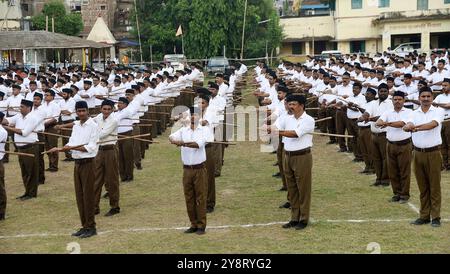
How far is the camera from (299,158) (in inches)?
347

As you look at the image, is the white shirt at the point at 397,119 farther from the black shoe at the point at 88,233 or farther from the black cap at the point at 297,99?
the black shoe at the point at 88,233

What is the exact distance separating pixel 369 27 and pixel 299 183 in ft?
129

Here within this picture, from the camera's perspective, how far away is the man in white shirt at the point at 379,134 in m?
11.0

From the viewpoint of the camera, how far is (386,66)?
21562mm

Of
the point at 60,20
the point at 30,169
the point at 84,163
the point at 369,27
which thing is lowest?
the point at 30,169

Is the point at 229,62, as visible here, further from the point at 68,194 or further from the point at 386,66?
the point at 68,194

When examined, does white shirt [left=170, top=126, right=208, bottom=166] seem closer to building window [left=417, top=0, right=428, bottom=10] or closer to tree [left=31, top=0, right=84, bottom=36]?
building window [left=417, top=0, right=428, bottom=10]

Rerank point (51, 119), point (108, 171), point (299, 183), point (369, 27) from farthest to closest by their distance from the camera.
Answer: point (369, 27) → point (51, 119) → point (108, 171) → point (299, 183)

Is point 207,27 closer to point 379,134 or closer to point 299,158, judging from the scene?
point 379,134

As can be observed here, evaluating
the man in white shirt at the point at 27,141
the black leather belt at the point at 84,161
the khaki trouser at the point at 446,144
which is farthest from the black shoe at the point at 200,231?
the khaki trouser at the point at 446,144

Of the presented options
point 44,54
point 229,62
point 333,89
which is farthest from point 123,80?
point 44,54

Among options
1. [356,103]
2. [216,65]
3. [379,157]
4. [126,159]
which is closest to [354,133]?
[356,103]

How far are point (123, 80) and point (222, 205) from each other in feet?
29.4

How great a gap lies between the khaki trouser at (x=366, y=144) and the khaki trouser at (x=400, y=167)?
6.48ft
